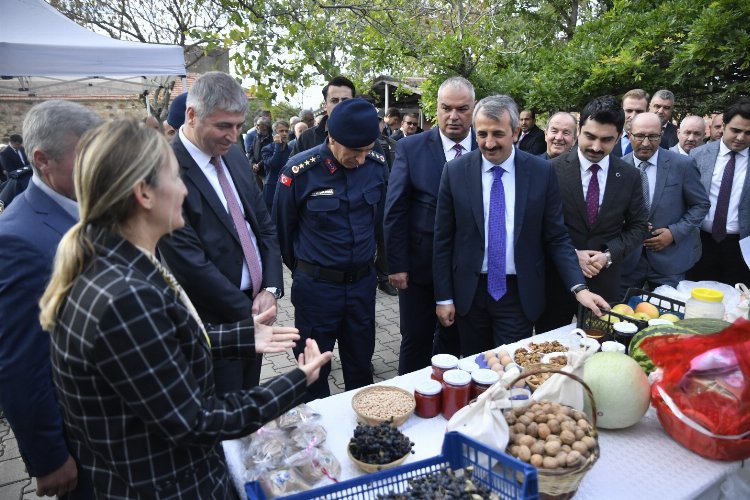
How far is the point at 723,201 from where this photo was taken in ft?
13.4

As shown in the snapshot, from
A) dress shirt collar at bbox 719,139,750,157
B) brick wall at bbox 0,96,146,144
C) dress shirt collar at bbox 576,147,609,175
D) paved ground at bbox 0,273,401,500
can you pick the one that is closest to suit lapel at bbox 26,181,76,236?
paved ground at bbox 0,273,401,500

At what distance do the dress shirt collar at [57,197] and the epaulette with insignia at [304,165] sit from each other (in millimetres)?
1463

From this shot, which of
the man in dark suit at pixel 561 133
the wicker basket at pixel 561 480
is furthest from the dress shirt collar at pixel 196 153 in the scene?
the man in dark suit at pixel 561 133

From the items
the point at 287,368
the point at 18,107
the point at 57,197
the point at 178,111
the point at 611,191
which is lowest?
the point at 287,368

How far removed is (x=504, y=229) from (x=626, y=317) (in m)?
0.77

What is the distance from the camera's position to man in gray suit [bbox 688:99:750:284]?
3998 millimetres

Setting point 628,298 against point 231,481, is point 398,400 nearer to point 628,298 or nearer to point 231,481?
point 231,481

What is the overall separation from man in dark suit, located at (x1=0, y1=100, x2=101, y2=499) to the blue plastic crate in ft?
2.26

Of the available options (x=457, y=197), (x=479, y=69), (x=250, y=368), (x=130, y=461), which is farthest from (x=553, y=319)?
(x=479, y=69)

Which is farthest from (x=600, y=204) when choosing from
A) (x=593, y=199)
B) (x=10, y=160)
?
(x=10, y=160)

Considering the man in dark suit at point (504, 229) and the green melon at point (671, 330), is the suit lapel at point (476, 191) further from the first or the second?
the green melon at point (671, 330)

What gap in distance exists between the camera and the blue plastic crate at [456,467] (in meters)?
1.31

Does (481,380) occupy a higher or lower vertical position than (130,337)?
lower

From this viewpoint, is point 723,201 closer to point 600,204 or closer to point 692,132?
point 692,132
